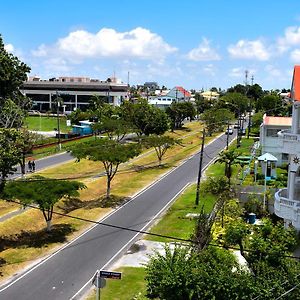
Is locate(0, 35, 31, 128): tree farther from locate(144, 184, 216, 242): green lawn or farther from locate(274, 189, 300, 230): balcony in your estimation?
locate(274, 189, 300, 230): balcony

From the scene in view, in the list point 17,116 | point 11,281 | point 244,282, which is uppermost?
point 17,116

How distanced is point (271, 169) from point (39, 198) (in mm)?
25646

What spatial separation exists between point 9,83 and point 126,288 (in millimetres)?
30723

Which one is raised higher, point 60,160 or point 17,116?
point 17,116

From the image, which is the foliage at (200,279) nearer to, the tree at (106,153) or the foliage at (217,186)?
the foliage at (217,186)

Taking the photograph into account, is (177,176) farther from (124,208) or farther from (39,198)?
(39,198)

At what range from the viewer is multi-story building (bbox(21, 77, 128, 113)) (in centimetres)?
15738

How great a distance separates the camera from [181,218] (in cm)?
3381

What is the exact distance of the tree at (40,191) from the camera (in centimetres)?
2788

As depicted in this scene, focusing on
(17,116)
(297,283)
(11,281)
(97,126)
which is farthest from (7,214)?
(97,126)

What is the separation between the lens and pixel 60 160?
5744cm

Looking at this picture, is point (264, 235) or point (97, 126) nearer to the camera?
point (264, 235)

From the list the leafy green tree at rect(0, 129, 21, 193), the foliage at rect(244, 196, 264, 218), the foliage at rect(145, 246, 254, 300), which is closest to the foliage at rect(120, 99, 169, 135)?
the foliage at rect(244, 196, 264, 218)

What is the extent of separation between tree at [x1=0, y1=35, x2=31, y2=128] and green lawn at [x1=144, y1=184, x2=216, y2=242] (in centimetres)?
1962
